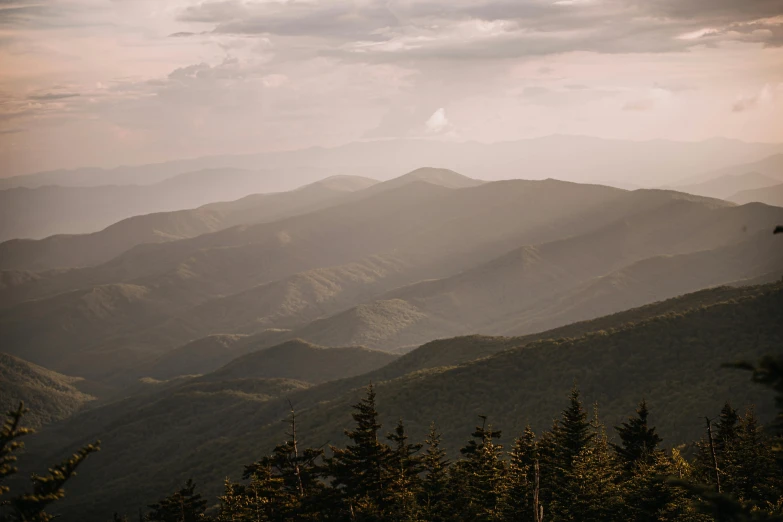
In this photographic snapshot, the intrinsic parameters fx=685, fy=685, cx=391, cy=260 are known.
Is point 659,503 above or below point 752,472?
above

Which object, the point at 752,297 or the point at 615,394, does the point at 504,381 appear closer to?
the point at 615,394

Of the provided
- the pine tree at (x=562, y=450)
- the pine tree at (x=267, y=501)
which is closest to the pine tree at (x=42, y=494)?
the pine tree at (x=267, y=501)

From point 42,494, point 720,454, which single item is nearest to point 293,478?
point 720,454

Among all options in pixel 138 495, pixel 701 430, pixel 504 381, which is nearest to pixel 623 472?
pixel 701 430

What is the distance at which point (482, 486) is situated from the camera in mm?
45656

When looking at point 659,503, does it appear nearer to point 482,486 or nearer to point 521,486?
point 521,486

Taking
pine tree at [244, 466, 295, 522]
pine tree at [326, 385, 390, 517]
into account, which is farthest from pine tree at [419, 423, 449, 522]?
pine tree at [244, 466, 295, 522]

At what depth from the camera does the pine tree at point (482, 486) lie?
44.4 metres

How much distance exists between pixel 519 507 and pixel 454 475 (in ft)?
28.6

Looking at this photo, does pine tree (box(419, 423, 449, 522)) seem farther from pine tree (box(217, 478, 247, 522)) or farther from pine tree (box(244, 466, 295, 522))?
pine tree (box(217, 478, 247, 522))

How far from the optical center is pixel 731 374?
114562mm

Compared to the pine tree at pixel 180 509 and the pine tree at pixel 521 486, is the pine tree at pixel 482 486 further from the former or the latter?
the pine tree at pixel 180 509

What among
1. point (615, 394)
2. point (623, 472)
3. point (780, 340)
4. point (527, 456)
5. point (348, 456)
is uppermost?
point (348, 456)

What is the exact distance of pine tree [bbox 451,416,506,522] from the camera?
146 ft
